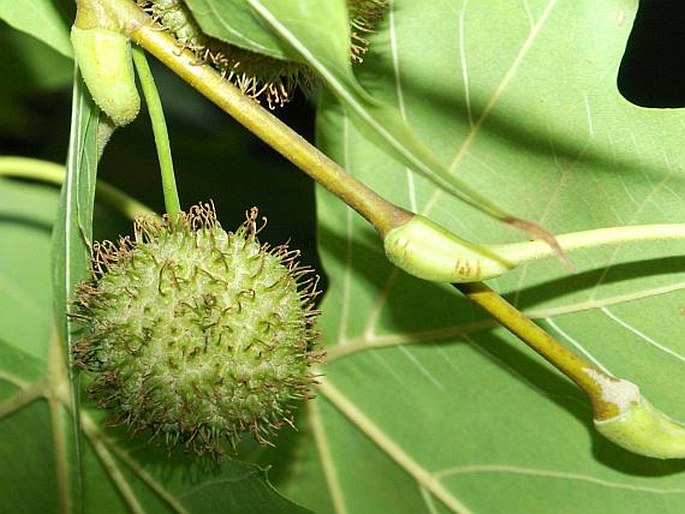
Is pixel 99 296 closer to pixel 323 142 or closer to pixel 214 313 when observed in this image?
pixel 214 313

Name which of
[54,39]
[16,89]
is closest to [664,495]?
[54,39]

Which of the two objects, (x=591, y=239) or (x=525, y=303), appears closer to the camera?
(x=591, y=239)

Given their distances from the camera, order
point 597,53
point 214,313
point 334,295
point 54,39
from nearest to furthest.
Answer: point 214,313, point 597,53, point 54,39, point 334,295

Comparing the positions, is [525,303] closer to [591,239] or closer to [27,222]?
[591,239]

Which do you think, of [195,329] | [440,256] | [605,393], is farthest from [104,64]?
[605,393]

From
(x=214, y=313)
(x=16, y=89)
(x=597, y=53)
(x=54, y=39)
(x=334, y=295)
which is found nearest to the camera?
(x=214, y=313)

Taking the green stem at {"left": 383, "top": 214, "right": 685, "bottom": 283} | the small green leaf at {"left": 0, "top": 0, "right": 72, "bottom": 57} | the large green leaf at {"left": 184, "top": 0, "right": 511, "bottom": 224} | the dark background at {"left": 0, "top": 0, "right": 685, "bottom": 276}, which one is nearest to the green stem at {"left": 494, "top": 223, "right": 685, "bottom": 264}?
the green stem at {"left": 383, "top": 214, "right": 685, "bottom": 283}

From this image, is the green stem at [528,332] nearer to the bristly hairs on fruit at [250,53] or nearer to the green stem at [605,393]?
the green stem at [605,393]
